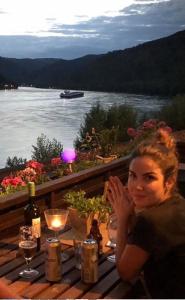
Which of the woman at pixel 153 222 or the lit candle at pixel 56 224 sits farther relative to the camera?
the lit candle at pixel 56 224

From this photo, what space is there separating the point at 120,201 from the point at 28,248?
0.43m

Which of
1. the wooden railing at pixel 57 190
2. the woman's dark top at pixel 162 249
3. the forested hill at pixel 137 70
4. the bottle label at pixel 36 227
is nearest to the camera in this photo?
the woman's dark top at pixel 162 249

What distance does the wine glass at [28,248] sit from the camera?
6.10 feet

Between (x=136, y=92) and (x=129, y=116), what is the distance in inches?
1350

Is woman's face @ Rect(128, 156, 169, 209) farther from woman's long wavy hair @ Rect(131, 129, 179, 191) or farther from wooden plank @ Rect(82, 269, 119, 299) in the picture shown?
wooden plank @ Rect(82, 269, 119, 299)

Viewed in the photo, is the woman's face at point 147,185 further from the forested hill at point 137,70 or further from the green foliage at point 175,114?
the forested hill at point 137,70

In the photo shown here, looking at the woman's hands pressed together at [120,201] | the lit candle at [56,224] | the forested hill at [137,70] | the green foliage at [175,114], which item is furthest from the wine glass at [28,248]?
the forested hill at [137,70]

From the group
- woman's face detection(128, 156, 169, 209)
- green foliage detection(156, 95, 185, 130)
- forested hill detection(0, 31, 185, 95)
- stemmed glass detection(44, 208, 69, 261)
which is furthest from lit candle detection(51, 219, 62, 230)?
forested hill detection(0, 31, 185, 95)

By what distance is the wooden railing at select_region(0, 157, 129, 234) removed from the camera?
258cm

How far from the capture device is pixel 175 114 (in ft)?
47.3

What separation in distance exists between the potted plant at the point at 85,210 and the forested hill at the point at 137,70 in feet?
118

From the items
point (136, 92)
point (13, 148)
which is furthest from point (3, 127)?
point (136, 92)

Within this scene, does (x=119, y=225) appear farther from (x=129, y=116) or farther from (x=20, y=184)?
(x=129, y=116)

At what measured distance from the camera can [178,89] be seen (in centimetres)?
3766
